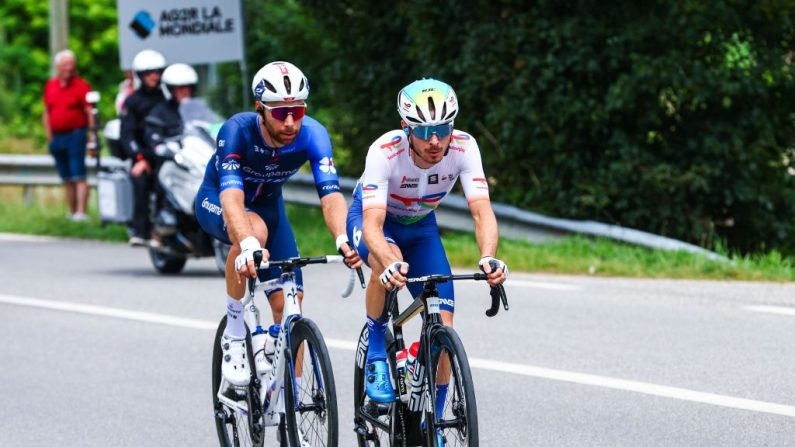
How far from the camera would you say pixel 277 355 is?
673 centimetres

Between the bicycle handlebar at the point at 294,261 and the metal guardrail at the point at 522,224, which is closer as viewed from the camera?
the bicycle handlebar at the point at 294,261

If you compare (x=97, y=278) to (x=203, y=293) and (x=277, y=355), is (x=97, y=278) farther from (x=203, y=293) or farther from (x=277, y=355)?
(x=277, y=355)

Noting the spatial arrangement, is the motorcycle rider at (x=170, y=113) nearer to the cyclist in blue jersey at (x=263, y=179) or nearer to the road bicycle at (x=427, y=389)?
the cyclist in blue jersey at (x=263, y=179)

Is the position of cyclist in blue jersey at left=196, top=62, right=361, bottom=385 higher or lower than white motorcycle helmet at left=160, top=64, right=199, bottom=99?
lower

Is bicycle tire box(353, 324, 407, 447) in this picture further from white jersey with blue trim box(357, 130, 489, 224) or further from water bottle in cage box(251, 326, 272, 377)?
white jersey with blue trim box(357, 130, 489, 224)

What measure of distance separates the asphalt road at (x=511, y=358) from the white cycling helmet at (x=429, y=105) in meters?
1.87

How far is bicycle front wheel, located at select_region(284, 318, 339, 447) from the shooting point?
20.7 feet

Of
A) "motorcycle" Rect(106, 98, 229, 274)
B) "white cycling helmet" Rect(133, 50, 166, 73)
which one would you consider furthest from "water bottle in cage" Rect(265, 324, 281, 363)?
"white cycling helmet" Rect(133, 50, 166, 73)

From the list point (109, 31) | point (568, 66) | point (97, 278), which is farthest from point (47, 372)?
point (109, 31)

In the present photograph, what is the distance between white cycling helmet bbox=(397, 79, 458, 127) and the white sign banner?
1160cm

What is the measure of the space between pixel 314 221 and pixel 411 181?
10.9 meters

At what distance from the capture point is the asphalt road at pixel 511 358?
788 cm

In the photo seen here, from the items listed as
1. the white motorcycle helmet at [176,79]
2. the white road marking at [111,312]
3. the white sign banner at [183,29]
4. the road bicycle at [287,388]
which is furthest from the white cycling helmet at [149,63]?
the road bicycle at [287,388]

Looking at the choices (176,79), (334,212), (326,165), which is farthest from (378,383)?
(176,79)
